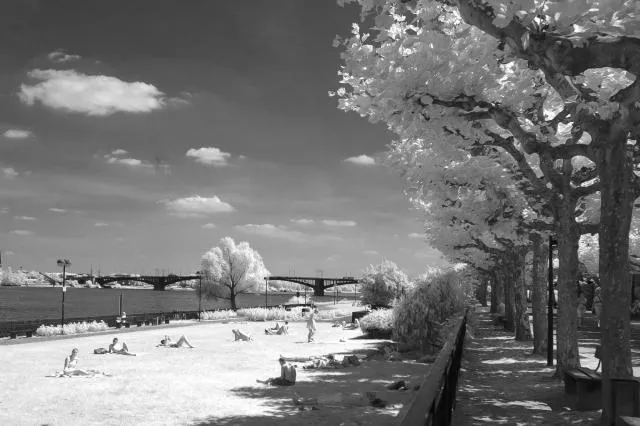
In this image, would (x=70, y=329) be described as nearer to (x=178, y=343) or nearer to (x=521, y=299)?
(x=178, y=343)

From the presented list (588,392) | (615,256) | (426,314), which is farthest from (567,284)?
(426,314)

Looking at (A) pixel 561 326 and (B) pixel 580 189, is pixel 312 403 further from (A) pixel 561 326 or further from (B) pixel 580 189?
(B) pixel 580 189

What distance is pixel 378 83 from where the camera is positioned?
11.4 meters

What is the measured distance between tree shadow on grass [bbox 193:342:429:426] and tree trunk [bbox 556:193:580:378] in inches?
140

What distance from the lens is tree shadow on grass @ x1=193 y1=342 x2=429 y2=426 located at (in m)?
11.5

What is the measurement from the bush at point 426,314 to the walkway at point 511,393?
2117 mm

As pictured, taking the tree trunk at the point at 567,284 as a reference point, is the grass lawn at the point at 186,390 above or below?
below

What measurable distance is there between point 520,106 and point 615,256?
191 inches

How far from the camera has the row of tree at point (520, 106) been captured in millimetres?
7004

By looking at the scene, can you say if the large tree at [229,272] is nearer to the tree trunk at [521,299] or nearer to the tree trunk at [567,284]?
the tree trunk at [521,299]

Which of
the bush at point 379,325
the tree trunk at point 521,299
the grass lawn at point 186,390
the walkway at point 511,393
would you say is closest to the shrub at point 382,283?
the bush at point 379,325

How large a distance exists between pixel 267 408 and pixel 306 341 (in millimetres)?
18662

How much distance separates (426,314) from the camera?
24.7 meters

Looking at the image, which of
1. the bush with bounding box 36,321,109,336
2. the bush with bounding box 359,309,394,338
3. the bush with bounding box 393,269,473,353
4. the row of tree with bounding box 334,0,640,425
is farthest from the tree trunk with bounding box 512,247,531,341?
the bush with bounding box 36,321,109,336
